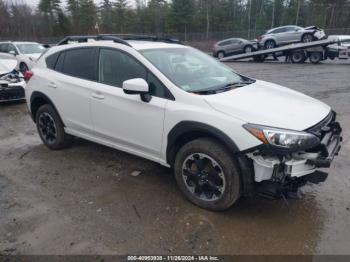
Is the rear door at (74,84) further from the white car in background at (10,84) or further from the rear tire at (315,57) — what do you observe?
the rear tire at (315,57)

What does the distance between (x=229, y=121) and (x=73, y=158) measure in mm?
2856

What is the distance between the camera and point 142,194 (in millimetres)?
3727

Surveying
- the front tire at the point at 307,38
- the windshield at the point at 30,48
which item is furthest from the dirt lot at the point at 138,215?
the front tire at the point at 307,38

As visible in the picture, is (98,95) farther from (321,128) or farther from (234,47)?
(234,47)

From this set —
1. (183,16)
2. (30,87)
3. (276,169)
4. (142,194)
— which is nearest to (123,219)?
(142,194)

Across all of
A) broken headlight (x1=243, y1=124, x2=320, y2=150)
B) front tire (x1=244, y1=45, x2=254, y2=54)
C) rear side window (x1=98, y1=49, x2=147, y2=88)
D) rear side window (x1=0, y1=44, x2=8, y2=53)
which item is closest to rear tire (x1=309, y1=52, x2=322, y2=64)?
front tire (x1=244, y1=45, x2=254, y2=54)

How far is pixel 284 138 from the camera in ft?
9.09

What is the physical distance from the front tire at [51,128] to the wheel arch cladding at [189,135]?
2219 mm

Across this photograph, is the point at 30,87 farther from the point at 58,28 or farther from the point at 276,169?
the point at 58,28

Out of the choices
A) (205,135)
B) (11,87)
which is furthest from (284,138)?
(11,87)

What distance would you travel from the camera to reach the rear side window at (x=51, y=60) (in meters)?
4.89

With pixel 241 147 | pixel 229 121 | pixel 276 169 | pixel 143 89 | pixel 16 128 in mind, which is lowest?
pixel 16 128

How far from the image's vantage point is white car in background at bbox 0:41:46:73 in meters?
13.9

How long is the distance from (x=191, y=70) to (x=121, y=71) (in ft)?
2.89
